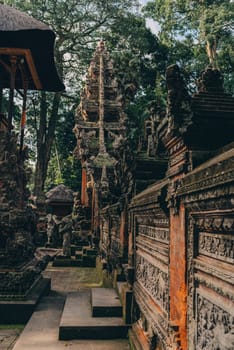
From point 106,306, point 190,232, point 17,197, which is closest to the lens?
point 190,232

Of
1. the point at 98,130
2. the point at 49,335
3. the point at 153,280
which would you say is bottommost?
the point at 49,335

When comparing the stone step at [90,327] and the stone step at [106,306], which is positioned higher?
the stone step at [106,306]

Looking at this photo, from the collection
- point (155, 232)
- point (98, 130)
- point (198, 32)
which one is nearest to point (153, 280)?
point (155, 232)

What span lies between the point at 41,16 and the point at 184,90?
26.0 metres

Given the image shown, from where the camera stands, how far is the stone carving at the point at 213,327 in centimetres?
224

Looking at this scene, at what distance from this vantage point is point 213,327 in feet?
8.27

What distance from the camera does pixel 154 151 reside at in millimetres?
5996

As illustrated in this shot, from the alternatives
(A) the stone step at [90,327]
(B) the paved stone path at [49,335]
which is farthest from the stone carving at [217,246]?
(A) the stone step at [90,327]

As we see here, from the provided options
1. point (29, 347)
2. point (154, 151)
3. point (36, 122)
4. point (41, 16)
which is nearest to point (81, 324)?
point (29, 347)

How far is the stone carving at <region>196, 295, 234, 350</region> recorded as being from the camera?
2240 mm

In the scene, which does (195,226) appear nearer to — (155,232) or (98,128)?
(155,232)

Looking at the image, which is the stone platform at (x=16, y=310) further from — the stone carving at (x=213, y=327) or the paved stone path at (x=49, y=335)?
the stone carving at (x=213, y=327)

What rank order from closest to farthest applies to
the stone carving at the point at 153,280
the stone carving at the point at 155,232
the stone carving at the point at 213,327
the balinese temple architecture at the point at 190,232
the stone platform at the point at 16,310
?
the stone carving at the point at 213,327, the balinese temple architecture at the point at 190,232, the stone carving at the point at 153,280, the stone carving at the point at 155,232, the stone platform at the point at 16,310

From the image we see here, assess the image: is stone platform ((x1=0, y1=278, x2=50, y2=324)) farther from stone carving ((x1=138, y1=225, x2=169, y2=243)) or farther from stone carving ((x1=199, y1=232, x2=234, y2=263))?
stone carving ((x1=199, y1=232, x2=234, y2=263))
